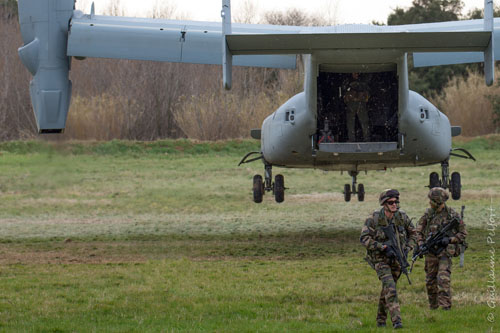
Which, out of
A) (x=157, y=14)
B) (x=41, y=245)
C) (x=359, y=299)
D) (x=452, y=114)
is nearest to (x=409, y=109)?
(x=359, y=299)

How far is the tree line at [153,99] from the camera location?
35719 mm

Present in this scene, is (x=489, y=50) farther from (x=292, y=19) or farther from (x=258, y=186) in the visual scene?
(x=292, y=19)

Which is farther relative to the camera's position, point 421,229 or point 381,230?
point 421,229

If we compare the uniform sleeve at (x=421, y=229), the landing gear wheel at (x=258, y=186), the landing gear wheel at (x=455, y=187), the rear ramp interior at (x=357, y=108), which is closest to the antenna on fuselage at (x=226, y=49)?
the rear ramp interior at (x=357, y=108)

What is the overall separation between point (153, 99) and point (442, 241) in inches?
1335

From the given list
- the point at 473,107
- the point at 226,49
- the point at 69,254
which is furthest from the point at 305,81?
the point at 473,107

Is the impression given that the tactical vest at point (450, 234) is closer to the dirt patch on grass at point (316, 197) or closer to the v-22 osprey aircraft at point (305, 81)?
the v-22 osprey aircraft at point (305, 81)

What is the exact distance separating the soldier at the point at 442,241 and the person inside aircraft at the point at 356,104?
7.48m

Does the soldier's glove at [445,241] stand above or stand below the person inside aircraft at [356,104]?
below

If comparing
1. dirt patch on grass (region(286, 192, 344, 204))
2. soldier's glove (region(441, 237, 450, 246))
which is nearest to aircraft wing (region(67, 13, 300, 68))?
soldier's glove (region(441, 237, 450, 246))

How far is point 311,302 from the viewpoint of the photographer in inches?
510

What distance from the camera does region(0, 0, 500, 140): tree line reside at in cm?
3572

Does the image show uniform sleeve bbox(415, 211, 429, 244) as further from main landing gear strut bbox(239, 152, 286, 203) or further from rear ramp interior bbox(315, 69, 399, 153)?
main landing gear strut bbox(239, 152, 286, 203)

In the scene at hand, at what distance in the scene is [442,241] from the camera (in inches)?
444
